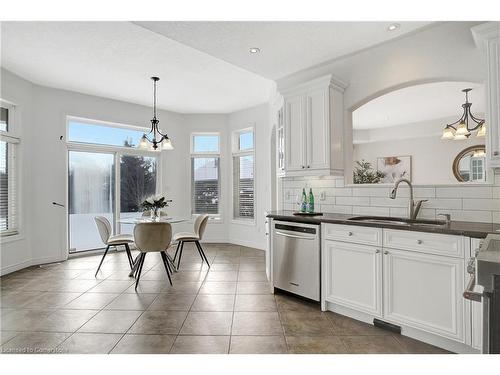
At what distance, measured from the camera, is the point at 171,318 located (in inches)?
104

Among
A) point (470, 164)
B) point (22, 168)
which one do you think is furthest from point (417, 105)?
point (22, 168)

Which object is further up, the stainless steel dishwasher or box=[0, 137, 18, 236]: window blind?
box=[0, 137, 18, 236]: window blind

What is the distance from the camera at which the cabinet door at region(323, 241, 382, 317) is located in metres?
2.37

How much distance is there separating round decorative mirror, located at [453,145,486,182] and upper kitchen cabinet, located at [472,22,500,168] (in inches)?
24.5

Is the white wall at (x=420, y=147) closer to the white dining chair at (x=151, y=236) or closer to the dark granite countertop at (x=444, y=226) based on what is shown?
the dark granite countertop at (x=444, y=226)

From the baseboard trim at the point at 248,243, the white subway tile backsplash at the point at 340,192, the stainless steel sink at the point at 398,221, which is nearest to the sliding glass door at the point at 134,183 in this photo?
the baseboard trim at the point at 248,243

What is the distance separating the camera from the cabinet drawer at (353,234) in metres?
2.37

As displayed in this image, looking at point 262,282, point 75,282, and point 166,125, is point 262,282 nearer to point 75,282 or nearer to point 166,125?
point 75,282

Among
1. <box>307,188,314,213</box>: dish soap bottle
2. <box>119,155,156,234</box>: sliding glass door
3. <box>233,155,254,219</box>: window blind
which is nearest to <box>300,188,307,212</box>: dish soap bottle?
<box>307,188,314,213</box>: dish soap bottle

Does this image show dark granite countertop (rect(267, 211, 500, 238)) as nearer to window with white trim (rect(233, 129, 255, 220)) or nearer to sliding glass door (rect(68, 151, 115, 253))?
window with white trim (rect(233, 129, 255, 220))

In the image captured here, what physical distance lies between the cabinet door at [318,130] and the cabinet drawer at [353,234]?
729 mm
